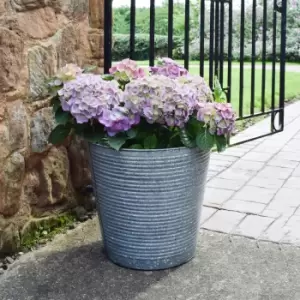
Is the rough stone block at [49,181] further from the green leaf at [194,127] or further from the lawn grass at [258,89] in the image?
the lawn grass at [258,89]

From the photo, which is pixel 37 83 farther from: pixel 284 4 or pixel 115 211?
pixel 284 4

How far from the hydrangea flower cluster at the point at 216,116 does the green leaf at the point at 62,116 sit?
18.5 inches

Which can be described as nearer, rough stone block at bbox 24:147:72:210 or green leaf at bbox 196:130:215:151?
green leaf at bbox 196:130:215:151

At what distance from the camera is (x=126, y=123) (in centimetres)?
194

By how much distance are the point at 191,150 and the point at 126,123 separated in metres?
0.25

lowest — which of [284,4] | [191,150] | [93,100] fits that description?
[191,150]

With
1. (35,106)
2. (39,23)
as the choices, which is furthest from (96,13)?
(35,106)

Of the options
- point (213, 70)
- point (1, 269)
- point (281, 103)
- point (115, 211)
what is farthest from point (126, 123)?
point (281, 103)

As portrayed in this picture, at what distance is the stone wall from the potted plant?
153 millimetres

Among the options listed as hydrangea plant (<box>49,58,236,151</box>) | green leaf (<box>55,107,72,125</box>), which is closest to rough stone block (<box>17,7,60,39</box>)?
hydrangea plant (<box>49,58,236,151</box>)

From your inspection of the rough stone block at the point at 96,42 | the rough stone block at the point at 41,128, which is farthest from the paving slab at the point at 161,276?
the rough stone block at the point at 96,42

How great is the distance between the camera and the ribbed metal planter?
196 cm

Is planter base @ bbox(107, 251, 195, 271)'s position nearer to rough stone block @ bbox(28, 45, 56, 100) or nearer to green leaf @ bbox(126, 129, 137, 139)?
green leaf @ bbox(126, 129, 137, 139)

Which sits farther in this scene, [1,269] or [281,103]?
[281,103]
